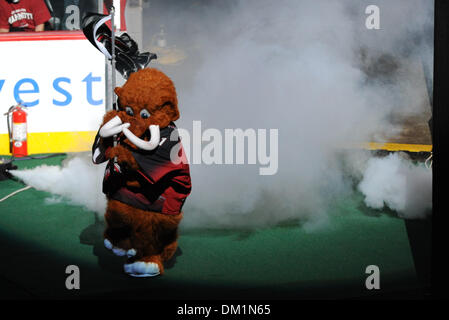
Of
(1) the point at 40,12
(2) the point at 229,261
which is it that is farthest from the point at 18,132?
(2) the point at 229,261

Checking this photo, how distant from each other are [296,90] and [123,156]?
117cm

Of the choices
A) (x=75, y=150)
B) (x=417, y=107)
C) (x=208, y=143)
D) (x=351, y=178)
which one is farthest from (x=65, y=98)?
(x=417, y=107)

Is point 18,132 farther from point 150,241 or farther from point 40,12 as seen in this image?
point 150,241

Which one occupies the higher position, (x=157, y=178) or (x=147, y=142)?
(x=147, y=142)

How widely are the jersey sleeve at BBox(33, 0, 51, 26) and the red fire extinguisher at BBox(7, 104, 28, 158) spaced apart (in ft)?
2.20

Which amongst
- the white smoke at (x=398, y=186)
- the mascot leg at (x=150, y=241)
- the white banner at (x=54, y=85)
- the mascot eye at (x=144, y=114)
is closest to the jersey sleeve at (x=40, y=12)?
the white banner at (x=54, y=85)

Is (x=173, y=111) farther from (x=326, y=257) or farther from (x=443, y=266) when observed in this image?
(x=443, y=266)

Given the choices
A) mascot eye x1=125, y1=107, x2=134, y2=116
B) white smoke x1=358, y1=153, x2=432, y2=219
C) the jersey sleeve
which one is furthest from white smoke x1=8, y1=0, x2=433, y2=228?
the jersey sleeve

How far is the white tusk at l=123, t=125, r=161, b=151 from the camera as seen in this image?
9.23 feet

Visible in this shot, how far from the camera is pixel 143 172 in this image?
2916 mm

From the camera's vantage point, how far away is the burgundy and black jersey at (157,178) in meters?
2.92

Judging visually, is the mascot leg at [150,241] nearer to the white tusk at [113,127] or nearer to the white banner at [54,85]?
the white tusk at [113,127]

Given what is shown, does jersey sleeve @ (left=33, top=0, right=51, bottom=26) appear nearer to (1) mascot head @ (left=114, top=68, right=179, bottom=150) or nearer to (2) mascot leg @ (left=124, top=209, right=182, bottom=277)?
(1) mascot head @ (left=114, top=68, right=179, bottom=150)

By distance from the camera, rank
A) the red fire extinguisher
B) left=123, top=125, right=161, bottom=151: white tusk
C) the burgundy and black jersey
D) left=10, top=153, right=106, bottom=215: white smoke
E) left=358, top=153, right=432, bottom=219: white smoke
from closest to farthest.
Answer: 1. left=123, top=125, right=161, bottom=151: white tusk
2. the burgundy and black jersey
3. left=358, top=153, right=432, bottom=219: white smoke
4. left=10, top=153, right=106, bottom=215: white smoke
5. the red fire extinguisher
